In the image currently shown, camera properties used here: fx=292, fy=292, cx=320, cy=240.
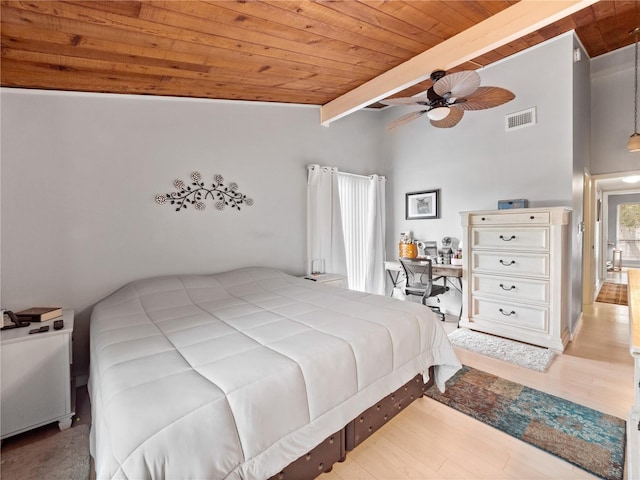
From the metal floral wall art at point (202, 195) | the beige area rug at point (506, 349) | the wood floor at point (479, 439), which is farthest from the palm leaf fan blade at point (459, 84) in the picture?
the beige area rug at point (506, 349)

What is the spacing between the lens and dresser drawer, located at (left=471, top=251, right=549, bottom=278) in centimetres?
291

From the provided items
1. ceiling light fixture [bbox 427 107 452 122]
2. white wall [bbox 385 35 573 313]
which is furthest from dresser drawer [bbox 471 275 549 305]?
ceiling light fixture [bbox 427 107 452 122]

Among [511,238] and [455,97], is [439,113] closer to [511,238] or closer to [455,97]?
[455,97]

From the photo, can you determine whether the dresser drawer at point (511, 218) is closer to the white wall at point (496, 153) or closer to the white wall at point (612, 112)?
the white wall at point (496, 153)

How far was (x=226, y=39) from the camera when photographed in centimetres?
200

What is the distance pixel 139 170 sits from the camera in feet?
8.61

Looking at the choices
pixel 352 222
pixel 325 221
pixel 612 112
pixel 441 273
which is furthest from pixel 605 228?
pixel 325 221

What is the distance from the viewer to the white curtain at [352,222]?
3.79m

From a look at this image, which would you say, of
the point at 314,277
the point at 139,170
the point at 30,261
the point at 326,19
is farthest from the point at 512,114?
the point at 30,261

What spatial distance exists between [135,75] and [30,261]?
5.36 feet

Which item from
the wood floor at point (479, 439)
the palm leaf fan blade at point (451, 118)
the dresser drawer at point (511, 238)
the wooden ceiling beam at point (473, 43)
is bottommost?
the wood floor at point (479, 439)

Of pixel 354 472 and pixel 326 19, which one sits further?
pixel 326 19

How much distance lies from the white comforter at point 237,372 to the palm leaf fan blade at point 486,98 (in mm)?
1639

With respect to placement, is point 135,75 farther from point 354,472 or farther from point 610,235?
point 610,235
